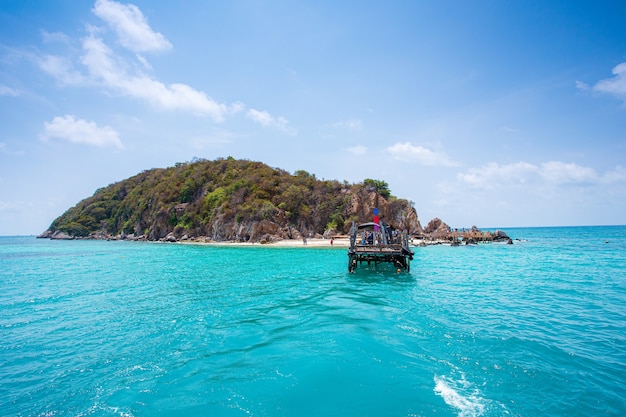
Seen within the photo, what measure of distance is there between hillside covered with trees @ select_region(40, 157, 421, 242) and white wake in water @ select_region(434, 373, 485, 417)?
64384mm

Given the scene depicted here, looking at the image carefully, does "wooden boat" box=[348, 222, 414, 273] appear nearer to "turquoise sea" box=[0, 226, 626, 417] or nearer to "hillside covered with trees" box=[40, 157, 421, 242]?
"turquoise sea" box=[0, 226, 626, 417]

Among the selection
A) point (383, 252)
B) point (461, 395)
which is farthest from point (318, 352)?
point (383, 252)

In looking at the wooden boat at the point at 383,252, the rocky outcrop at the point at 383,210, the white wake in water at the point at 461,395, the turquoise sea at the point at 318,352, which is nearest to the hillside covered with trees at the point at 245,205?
the rocky outcrop at the point at 383,210

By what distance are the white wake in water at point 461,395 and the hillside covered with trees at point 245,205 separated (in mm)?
64384

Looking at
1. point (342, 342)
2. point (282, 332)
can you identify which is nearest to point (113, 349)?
point (282, 332)

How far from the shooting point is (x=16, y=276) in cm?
2867

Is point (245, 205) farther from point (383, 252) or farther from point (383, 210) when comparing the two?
point (383, 252)

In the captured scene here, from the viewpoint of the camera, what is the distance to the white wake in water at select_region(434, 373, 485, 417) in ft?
22.2

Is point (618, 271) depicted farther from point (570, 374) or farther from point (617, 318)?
point (570, 374)

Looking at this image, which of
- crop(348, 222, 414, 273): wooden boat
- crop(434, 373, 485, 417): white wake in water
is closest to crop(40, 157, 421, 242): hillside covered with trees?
crop(348, 222, 414, 273): wooden boat

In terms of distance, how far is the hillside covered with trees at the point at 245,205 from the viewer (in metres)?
76.8

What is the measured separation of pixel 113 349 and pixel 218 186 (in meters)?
91.0

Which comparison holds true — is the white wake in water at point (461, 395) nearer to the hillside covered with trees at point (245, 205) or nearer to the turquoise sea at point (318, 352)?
the turquoise sea at point (318, 352)

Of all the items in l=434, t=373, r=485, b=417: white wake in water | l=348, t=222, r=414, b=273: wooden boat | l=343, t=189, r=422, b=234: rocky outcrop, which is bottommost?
l=434, t=373, r=485, b=417: white wake in water
